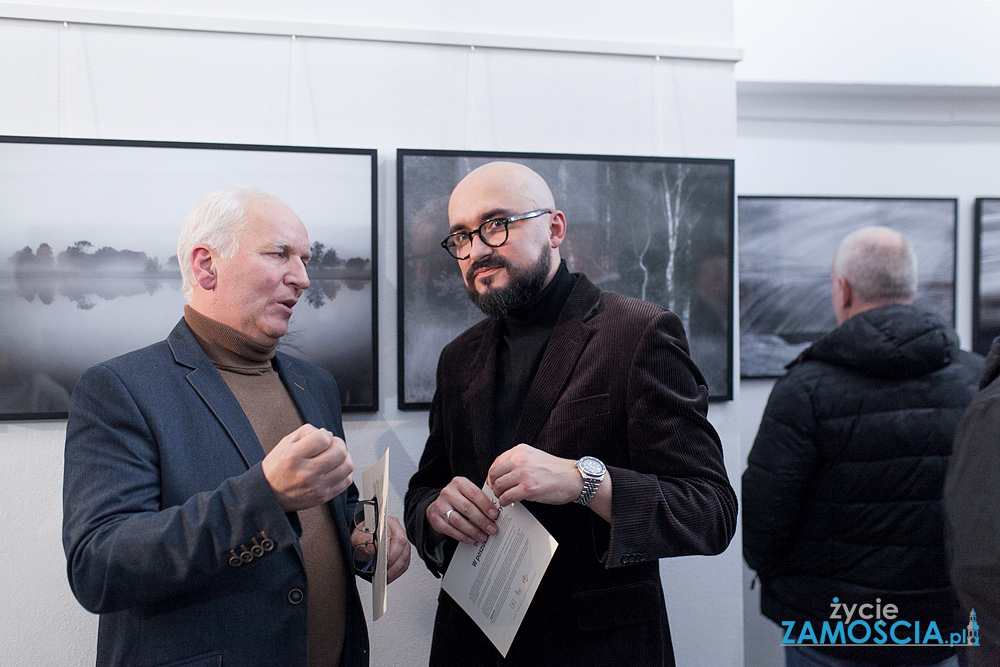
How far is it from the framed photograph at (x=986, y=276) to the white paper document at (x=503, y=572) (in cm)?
274

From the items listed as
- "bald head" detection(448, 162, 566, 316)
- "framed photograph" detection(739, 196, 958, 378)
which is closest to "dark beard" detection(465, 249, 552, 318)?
"bald head" detection(448, 162, 566, 316)

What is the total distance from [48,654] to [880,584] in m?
2.71

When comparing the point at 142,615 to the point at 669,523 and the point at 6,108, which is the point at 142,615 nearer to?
the point at 669,523

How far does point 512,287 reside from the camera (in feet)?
5.78

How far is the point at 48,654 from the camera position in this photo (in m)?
2.15

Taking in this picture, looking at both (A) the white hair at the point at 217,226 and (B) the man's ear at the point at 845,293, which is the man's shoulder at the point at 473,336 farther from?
(B) the man's ear at the point at 845,293

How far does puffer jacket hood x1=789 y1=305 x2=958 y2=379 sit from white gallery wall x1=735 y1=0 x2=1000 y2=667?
2.78 feet

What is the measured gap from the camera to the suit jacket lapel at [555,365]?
169cm

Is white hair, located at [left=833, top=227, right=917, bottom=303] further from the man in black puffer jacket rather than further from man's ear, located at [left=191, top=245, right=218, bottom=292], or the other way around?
man's ear, located at [left=191, top=245, right=218, bottom=292]

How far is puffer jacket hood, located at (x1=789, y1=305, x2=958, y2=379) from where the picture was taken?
6.86 feet

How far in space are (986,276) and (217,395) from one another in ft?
11.1

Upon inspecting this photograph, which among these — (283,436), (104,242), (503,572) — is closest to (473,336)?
(283,436)

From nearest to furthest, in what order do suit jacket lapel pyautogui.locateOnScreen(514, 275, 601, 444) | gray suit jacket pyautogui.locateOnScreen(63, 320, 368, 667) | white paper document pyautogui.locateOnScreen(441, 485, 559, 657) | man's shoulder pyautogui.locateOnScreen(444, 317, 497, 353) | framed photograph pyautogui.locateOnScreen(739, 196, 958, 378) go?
gray suit jacket pyautogui.locateOnScreen(63, 320, 368, 667) → white paper document pyautogui.locateOnScreen(441, 485, 559, 657) → suit jacket lapel pyautogui.locateOnScreen(514, 275, 601, 444) → man's shoulder pyautogui.locateOnScreen(444, 317, 497, 353) → framed photograph pyautogui.locateOnScreen(739, 196, 958, 378)

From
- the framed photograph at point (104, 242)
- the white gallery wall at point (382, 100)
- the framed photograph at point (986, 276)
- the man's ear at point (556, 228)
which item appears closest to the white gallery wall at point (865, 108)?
the framed photograph at point (986, 276)
